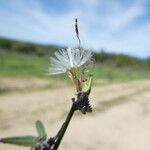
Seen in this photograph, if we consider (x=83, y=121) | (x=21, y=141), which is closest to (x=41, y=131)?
(x=21, y=141)

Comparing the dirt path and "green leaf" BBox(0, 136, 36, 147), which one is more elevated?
"green leaf" BBox(0, 136, 36, 147)

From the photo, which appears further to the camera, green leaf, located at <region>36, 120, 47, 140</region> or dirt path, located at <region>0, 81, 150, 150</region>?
dirt path, located at <region>0, 81, 150, 150</region>

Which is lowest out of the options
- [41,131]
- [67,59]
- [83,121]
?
[83,121]

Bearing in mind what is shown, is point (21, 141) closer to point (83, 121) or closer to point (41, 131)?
point (41, 131)

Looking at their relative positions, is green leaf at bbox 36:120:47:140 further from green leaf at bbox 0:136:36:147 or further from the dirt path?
the dirt path

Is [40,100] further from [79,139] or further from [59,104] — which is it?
[79,139]

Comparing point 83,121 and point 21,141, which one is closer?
point 21,141

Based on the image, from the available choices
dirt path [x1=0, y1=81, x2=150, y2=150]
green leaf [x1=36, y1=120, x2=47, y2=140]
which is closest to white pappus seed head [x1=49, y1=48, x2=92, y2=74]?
green leaf [x1=36, y1=120, x2=47, y2=140]

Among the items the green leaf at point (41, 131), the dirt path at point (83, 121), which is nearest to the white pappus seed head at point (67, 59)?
the green leaf at point (41, 131)

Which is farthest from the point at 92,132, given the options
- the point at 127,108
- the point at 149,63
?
the point at 149,63

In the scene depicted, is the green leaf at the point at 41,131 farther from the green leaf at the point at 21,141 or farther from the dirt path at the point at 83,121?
the dirt path at the point at 83,121
